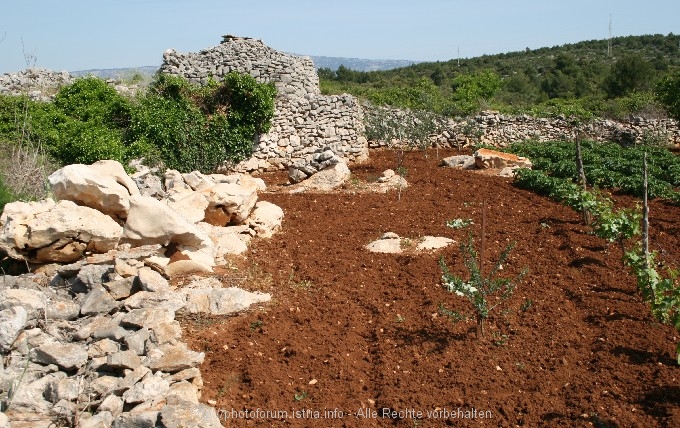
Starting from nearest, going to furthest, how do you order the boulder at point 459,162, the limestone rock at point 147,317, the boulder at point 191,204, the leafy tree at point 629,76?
the limestone rock at point 147,317 → the boulder at point 191,204 → the boulder at point 459,162 → the leafy tree at point 629,76

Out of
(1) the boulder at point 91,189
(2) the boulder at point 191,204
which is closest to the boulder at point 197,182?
(2) the boulder at point 191,204

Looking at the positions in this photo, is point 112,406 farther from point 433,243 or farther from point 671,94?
point 671,94

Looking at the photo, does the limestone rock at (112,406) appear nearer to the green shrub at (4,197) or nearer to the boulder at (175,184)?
the green shrub at (4,197)

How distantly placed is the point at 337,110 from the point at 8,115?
8.71 meters

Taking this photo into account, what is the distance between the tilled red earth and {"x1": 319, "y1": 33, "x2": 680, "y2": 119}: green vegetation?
1250cm

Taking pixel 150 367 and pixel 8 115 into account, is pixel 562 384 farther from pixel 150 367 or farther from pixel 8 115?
pixel 8 115

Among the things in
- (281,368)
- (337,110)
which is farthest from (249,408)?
(337,110)

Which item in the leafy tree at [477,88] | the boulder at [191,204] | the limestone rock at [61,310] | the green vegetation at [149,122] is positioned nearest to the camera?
the limestone rock at [61,310]

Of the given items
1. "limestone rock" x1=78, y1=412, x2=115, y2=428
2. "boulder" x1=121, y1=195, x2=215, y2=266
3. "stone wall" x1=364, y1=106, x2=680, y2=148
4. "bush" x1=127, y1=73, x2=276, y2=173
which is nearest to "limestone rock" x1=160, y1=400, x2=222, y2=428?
"limestone rock" x1=78, y1=412, x2=115, y2=428

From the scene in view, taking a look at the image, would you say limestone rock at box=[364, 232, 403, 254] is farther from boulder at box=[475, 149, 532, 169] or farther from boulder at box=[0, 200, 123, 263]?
boulder at box=[475, 149, 532, 169]

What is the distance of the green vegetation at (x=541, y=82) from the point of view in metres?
21.6

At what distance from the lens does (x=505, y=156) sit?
15.6 meters

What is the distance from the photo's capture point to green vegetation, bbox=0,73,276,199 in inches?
507

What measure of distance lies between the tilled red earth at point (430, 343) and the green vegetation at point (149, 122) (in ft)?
20.9
